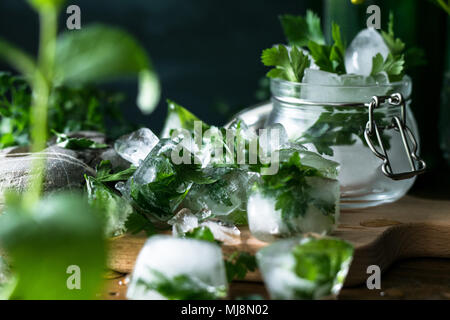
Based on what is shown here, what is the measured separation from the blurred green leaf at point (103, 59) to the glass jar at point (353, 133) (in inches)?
16.1

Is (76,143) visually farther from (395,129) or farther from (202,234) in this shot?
(395,129)

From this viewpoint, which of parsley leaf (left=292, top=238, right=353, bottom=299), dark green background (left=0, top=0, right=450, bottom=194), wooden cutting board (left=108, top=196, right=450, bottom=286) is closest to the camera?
parsley leaf (left=292, top=238, right=353, bottom=299)

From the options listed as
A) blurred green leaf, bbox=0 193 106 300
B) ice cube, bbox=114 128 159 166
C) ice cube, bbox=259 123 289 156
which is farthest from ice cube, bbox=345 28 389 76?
blurred green leaf, bbox=0 193 106 300

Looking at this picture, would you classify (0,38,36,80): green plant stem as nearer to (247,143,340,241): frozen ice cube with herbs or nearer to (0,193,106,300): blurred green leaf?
(0,193,106,300): blurred green leaf

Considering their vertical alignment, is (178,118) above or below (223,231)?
above

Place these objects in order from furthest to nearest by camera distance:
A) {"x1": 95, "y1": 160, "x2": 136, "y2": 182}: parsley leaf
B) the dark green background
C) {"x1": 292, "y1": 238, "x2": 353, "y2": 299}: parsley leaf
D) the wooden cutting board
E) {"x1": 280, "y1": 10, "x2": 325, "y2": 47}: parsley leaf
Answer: the dark green background, {"x1": 280, "y1": 10, "x2": 325, "y2": 47}: parsley leaf, {"x1": 95, "y1": 160, "x2": 136, "y2": 182}: parsley leaf, the wooden cutting board, {"x1": 292, "y1": 238, "x2": 353, "y2": 299}: parsley leaf

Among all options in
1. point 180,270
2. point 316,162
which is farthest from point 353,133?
point 180,270

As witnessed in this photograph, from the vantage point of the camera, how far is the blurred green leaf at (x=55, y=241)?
378 mm

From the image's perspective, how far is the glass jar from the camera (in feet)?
2.46

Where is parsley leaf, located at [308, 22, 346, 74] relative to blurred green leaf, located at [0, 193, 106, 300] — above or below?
above

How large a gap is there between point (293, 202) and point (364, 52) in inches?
12.8

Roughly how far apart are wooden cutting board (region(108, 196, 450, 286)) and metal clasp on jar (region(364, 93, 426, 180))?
0.06 metres

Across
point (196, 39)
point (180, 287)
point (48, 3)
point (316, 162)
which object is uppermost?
point (196, 39)

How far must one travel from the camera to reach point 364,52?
0.80 metres
